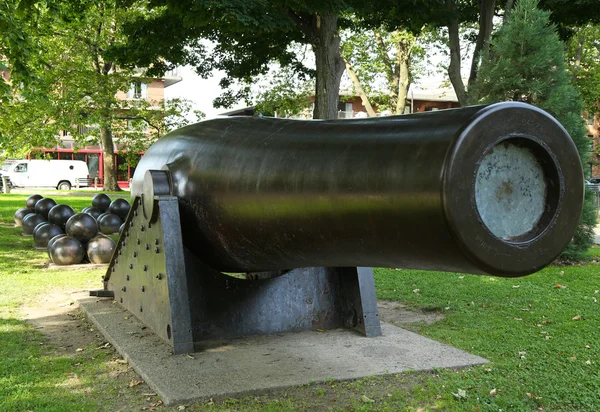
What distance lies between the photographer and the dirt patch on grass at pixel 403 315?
620 centimetres

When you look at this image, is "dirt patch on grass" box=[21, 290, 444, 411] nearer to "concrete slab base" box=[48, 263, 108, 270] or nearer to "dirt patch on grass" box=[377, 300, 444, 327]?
"dirt patch on grass" box=[377, 300, 444, 327]

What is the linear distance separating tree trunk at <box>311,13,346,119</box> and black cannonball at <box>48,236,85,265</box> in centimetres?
635

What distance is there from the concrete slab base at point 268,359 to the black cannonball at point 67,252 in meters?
4.36

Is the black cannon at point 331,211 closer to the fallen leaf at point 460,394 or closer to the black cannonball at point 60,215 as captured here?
the fallen leaf at point 460,394

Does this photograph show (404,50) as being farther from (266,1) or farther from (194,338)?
(194,338)

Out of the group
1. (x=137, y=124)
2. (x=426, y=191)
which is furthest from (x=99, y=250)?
(x=137, y=124)

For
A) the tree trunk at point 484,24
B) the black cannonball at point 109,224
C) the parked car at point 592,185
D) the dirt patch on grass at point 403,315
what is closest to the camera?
the dirt patch on grass at point 403,315

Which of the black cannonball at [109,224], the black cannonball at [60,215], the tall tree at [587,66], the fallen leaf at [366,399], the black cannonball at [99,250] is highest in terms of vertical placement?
the tall tree at [587,66]

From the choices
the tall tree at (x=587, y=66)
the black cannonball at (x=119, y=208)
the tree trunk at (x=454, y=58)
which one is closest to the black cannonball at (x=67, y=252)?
the black cannonball at (x=119, y=208)

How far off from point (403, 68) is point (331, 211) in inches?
922

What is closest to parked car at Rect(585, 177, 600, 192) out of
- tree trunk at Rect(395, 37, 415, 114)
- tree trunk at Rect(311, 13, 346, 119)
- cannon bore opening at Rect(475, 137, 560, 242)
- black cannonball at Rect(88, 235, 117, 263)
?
tree trunk at Rect(311, 13, 346, 119)

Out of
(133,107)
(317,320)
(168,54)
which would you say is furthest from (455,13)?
(133,107)

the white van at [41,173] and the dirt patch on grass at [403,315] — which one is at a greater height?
the white van at [41,173]

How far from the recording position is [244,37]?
1594cm
